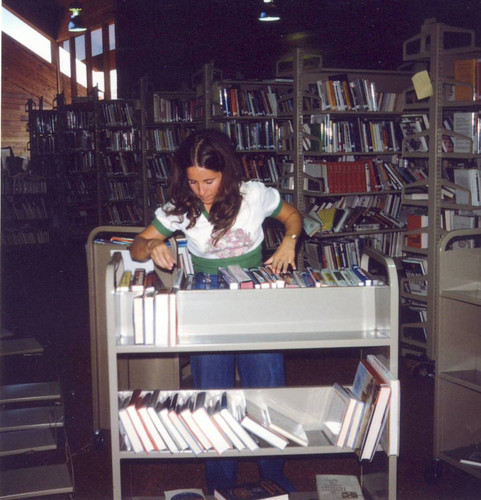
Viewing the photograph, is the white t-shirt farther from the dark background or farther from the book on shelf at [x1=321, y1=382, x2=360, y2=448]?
the dark background

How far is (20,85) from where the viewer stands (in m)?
12.9

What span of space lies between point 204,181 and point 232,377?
2.27 ft

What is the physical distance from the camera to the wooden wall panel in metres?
12.3

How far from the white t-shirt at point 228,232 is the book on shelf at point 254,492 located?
0.79m

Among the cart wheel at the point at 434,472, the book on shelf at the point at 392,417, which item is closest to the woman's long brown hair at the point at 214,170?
the book on shelf at the point at 392,417

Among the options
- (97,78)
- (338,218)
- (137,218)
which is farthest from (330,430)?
(97,78)

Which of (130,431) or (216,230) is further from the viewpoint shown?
(216,230)

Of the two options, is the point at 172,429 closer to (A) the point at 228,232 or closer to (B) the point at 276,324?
(B) the point at 276,324

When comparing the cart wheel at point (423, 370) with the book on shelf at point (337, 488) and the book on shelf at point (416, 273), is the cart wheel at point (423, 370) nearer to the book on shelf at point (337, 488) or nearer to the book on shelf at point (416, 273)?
the book on shelf at point (416, 273)

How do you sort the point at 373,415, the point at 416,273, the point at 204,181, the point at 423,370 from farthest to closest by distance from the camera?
the point at 416,273 → the point at 423,370 → the point at 204,181 → the point at 373,415

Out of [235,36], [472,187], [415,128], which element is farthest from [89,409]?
[235,36]

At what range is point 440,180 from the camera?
12.7 feet

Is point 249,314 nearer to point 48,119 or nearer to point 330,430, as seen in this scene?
point 330,430

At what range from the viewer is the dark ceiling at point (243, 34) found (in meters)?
8.94
